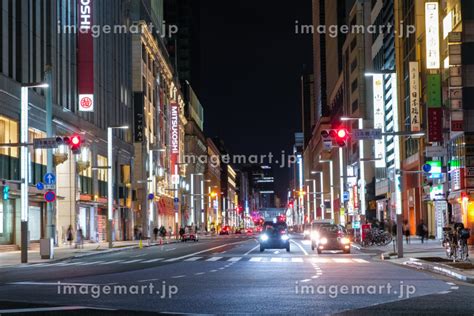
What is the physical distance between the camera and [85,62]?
69.6 m

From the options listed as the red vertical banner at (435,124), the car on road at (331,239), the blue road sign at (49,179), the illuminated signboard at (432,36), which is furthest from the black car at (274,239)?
the illuminated signboard at (432,36)

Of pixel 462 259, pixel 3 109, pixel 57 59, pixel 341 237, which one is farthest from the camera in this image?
pixel 57 59

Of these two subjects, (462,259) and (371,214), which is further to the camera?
(371,214)

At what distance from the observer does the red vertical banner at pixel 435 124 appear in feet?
177

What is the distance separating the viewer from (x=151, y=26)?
356 ft

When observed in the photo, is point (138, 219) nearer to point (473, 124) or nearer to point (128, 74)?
point (128, 74)

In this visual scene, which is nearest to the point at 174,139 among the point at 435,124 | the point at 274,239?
the point at 435,124

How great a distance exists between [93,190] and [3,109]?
2479cm

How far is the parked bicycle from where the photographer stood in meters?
30.1

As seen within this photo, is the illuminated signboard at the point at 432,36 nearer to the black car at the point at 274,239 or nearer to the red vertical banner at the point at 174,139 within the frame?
the black car at the point at 274,239

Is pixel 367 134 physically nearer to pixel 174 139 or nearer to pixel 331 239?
pixel 331 239

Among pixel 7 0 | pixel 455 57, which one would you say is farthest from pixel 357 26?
pixel 7 0

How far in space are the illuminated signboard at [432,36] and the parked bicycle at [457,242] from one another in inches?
1021

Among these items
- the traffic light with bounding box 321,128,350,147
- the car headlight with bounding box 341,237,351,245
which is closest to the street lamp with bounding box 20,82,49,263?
the traffic light with bounding box 321,128,350,147
